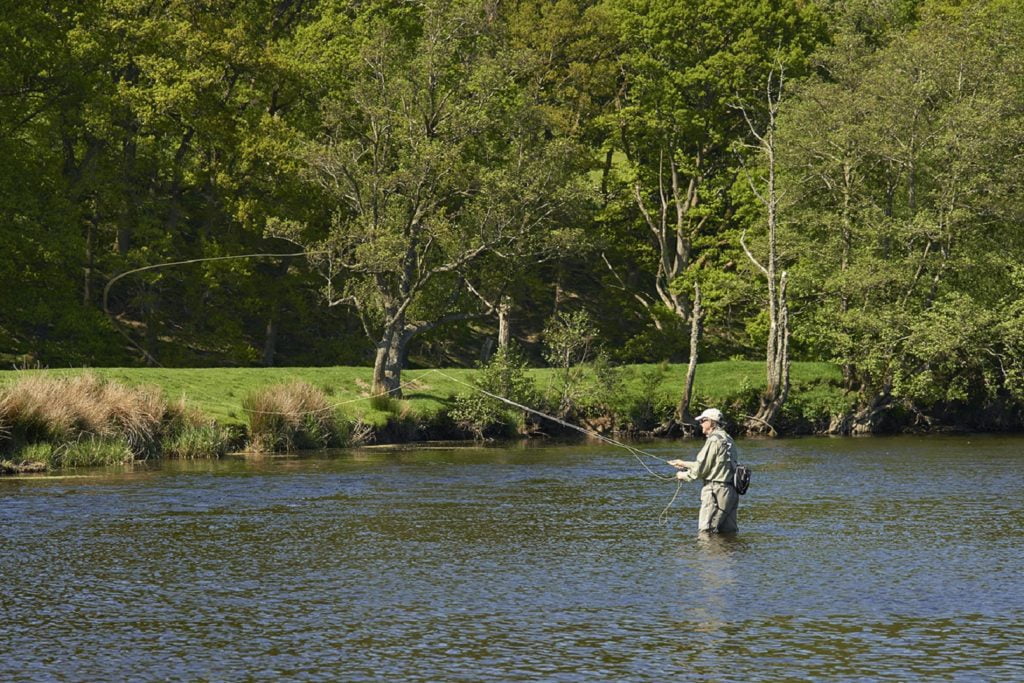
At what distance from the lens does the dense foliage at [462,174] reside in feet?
158

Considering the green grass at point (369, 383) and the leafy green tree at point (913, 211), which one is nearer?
the green grass at point (369, 383)

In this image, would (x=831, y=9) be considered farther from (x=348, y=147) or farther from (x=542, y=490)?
(x=542, y=490)

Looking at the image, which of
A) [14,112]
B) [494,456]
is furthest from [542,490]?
[14,112]

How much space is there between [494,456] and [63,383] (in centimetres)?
1084

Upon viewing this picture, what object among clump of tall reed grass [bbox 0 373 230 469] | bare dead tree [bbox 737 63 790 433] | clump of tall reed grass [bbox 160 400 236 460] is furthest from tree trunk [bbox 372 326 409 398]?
bare dead tree [bbox 737 63 790 433]

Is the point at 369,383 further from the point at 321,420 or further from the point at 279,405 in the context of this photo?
the point at 279,405

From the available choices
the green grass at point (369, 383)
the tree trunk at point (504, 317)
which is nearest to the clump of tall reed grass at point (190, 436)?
the green grass at point (369, 383)

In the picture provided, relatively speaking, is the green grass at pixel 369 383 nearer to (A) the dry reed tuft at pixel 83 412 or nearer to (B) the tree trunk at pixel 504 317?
(A) the dry reed tuft at pixel 83 412

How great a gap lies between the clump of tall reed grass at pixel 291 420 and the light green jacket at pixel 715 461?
18.3 m

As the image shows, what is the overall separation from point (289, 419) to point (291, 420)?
0.06 metres

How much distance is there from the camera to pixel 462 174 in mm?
48625

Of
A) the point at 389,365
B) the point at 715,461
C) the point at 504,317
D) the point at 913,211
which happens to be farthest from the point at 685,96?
the point at 715,461

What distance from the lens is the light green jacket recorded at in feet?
73.3

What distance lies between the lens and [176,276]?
181 feet
